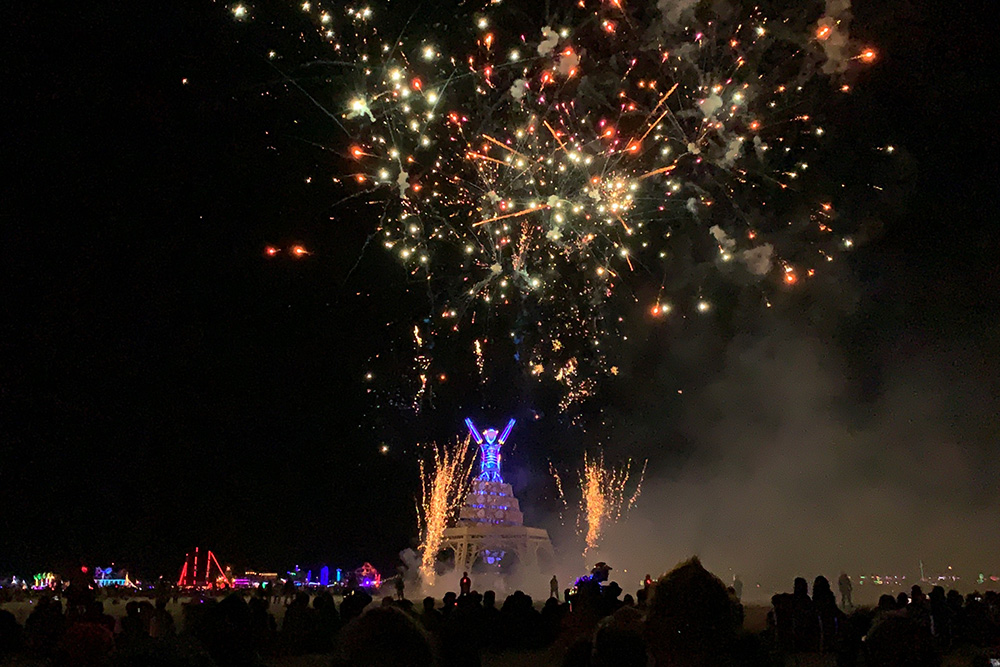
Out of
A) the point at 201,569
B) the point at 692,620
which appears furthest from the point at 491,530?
the point at 692,620

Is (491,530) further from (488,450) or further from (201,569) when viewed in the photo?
(201,569)

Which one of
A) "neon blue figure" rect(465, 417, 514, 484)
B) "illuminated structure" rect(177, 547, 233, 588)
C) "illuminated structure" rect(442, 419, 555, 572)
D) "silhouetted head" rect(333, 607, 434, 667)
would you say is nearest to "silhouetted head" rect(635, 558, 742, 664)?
"silhouetted head" rect(333, 607, 434, 667)

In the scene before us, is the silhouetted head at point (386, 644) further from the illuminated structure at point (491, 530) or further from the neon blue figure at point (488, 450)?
Answer: the neon blue figure at point (488, 450)

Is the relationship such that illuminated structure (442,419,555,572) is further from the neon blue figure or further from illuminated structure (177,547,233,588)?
illuminated structure (177,547,233,588)

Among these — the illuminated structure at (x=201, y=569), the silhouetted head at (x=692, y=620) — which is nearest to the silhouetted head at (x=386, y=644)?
the silhouetted head at (x=692, y=620)

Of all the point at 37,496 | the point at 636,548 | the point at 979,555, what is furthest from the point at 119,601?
the point at 979,555

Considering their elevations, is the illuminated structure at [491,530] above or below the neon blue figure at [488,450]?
below

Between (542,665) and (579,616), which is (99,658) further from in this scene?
(542,665)

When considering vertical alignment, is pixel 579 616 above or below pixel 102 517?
below
